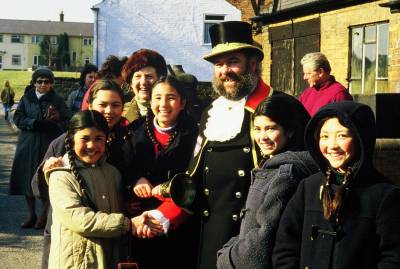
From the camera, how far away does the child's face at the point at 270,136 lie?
3.48 metres

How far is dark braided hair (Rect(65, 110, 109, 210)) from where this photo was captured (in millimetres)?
4035

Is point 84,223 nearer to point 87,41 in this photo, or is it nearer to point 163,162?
point 163,162

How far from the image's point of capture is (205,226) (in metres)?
4.05

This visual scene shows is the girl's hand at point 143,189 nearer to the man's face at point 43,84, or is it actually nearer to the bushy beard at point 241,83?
the bushy beard at point 241,83

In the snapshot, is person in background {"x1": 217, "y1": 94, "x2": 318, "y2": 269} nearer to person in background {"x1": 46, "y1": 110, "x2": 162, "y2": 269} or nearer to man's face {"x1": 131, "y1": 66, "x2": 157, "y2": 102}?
person in background {"x1": 46, "y1": 110, "x2": 162, "y2": 269}

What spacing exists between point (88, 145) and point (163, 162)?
19.2 inches

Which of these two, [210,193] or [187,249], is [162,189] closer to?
[210,193]

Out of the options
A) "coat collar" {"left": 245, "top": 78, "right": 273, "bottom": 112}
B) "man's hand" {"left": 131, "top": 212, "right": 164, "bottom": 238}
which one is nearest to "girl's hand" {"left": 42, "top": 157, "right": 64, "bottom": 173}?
"man's hand" {"left": 131, "top": 212, "right": 164, "bottom": 238}

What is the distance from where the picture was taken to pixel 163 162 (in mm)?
4301

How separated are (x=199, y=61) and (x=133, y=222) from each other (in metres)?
32.6

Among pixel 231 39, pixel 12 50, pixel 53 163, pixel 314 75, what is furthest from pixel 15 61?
pixel 231 39

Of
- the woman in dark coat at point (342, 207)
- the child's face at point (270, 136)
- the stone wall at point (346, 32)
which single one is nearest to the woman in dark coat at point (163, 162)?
the child's face at point (270, 136)

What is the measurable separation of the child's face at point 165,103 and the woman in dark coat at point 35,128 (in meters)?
4.11

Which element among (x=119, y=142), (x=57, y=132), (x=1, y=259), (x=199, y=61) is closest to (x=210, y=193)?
(x=119, y=142)
